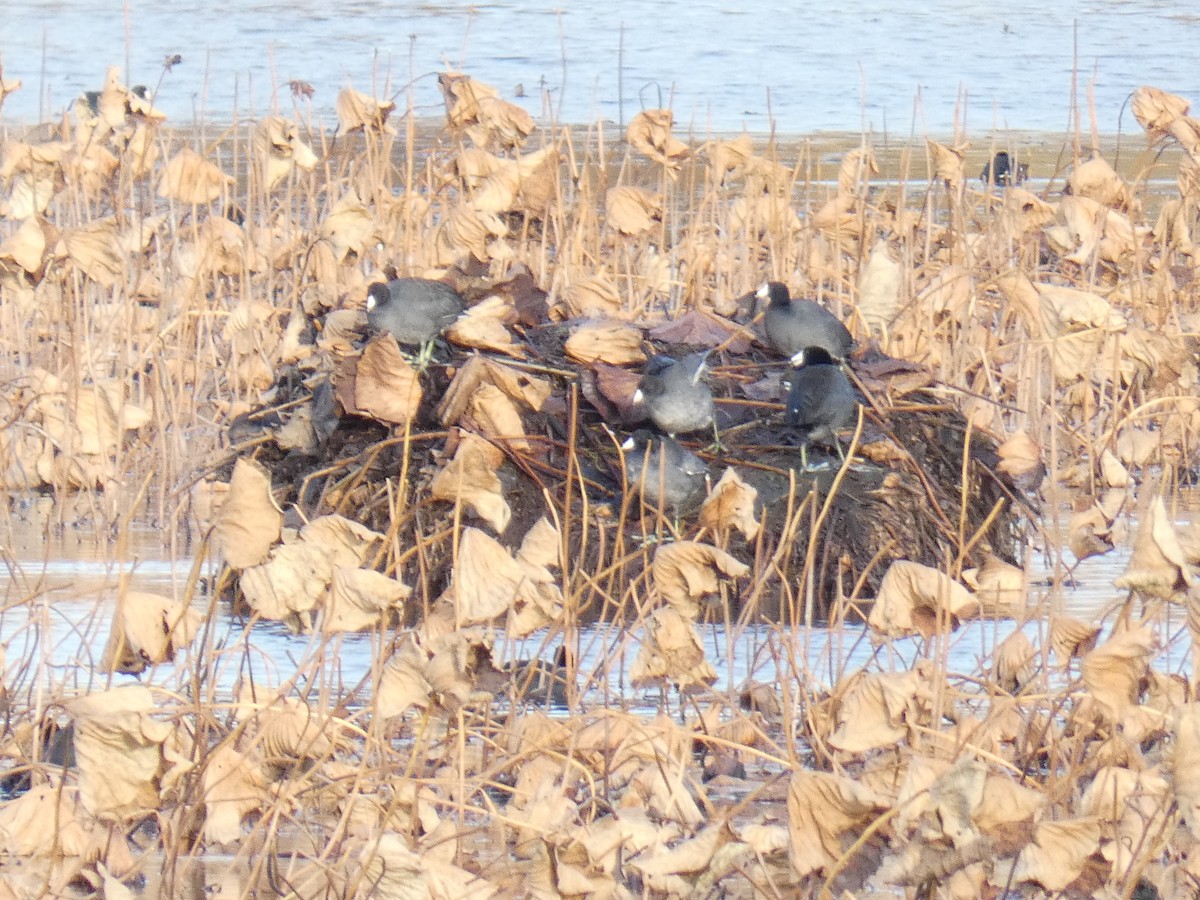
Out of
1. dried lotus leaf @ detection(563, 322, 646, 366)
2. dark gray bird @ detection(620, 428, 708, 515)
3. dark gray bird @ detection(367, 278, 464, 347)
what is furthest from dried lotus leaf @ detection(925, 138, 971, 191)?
dark gray bird @ detection(620, 428, 708, 515)

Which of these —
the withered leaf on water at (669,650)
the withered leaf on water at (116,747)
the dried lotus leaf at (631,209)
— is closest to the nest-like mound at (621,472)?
the dried lotus leaf at (631,209)

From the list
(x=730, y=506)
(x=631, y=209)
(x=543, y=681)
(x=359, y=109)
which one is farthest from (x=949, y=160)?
(x=730, y=506)

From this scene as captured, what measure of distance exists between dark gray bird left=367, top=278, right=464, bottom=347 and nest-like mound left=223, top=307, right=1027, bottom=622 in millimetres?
100

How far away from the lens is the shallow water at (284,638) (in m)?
3.52

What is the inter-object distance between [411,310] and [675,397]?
74 cm

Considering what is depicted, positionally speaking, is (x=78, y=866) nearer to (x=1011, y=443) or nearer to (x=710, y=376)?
(x=1011, y=443)

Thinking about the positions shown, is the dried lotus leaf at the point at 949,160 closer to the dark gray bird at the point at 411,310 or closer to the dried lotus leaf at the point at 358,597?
the dark gray bird at the point at 411,310

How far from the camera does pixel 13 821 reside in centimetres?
263

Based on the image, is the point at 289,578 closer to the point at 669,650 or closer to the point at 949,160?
the point at 669,650

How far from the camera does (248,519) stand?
259cm

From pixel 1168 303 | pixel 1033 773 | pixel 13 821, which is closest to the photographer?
pixel 13 821

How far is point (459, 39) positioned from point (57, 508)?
13786 mm

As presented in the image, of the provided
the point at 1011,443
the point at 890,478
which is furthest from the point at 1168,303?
the point at 1011,443

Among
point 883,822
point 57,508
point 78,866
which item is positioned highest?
point 883,822
